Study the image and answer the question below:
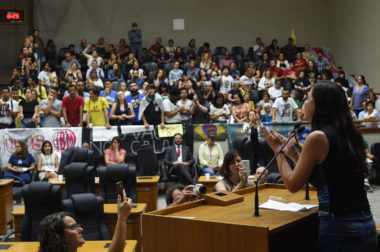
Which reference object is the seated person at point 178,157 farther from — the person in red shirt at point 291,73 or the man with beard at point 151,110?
the person in red shirt at point 291,73

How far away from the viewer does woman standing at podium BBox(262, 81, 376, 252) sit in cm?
246

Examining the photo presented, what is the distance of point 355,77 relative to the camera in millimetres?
17219

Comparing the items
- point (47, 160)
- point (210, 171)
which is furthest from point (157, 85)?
point (47, 160)

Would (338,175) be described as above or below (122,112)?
below

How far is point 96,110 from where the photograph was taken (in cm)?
1086

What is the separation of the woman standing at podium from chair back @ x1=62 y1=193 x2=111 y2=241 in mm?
3472

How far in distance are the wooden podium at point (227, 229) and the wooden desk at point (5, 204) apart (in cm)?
542

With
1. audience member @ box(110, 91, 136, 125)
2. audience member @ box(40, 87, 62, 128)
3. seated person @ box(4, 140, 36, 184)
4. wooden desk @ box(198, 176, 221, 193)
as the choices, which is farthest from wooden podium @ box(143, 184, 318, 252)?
audience member @ box(40, 87, 62, 128)

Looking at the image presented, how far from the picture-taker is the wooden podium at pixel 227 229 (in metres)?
2.43

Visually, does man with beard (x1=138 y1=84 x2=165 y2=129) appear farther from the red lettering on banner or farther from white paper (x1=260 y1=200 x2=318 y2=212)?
white paper (x1=260 y1=200 x2=318 y2=212)

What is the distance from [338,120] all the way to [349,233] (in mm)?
570

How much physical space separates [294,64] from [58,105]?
27.4ft

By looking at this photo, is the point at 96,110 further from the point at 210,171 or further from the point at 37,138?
the point at 210,171

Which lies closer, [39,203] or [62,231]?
[62,231]
